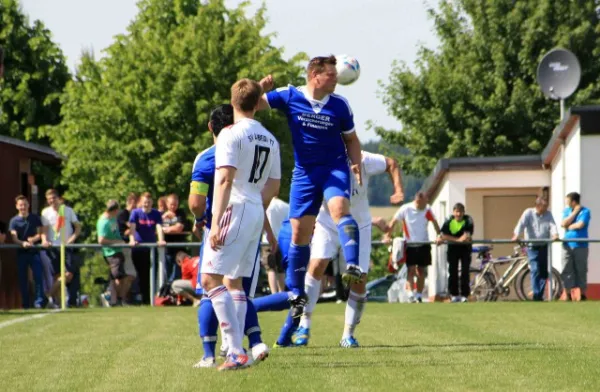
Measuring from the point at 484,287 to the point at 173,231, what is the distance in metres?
5.79

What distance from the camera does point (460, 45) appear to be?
2238 inches

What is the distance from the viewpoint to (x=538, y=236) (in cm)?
2375

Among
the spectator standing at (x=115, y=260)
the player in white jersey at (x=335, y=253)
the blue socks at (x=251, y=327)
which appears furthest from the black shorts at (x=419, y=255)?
the blue socks at (x=251, y=327)

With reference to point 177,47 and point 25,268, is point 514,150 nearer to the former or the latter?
point 177,47

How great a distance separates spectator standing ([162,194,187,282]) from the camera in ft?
75.4

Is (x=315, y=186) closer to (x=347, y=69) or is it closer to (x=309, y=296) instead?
(x=309, y=296)

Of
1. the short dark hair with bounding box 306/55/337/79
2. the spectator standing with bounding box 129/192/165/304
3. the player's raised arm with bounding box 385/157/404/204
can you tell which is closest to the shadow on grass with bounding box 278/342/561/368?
the player's raised arm with bounding box 385/157/404/204

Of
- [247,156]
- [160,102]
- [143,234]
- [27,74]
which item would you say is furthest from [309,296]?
[27,74]

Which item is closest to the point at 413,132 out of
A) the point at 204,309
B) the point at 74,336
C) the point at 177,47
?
the point at 177,47

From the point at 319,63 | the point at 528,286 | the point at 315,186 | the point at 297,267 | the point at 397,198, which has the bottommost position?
the point at 528,286

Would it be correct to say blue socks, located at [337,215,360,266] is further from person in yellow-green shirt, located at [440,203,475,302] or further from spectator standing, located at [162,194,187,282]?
person in yellow-green shirt, located at [440,203,475,302]

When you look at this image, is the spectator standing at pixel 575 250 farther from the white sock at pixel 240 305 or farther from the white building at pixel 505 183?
the white sock at pixel 240 305

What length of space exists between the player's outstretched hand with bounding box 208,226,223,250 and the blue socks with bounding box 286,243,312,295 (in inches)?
87.4

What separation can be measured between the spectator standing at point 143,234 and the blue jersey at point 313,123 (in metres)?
12.5
